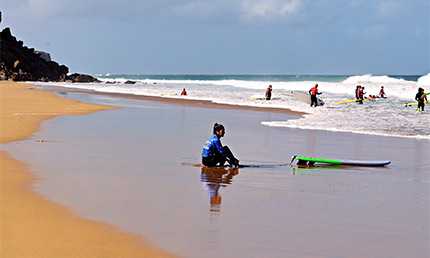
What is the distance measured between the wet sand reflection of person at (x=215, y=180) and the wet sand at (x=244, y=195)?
0.05 feet

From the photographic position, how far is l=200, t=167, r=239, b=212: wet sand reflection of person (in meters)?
6.76

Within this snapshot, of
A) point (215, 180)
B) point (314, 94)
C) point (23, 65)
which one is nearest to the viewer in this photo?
point (215, 180)

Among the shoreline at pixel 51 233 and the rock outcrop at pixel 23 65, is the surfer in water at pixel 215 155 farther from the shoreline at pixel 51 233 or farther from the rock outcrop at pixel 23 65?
the rock outcrop at pixel 23 65

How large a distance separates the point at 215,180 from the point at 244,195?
126cm

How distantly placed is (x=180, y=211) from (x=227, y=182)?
2170 mm

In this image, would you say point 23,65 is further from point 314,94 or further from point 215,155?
point 215,155

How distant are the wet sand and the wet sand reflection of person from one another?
0.6 inches

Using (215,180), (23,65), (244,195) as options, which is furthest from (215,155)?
(23,65)

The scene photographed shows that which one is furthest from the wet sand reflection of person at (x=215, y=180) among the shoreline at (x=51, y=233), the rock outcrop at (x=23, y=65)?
the rock outcrop at (x=23, y=65)

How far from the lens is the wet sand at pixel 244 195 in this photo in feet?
17.0

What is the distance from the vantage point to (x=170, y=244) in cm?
497

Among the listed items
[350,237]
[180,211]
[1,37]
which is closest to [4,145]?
[180,211]

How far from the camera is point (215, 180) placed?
27.8 ft

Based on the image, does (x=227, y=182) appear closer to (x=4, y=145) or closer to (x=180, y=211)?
(x=180, y=211)
